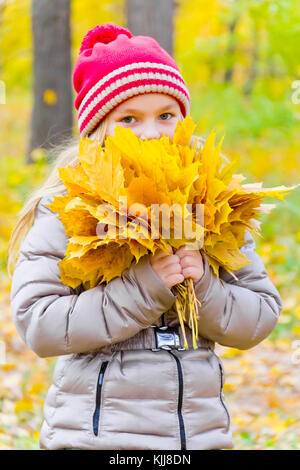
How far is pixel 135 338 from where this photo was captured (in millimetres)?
2053

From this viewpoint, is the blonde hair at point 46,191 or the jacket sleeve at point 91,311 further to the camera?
the blonde hair at point 46,191

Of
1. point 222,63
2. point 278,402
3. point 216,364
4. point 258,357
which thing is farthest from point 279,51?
point 216,364

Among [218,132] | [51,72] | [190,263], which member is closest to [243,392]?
[190,263]

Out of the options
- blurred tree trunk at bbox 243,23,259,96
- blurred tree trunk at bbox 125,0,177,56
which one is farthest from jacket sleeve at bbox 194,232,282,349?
blurred tree trunk at bbox 243,23,259,96

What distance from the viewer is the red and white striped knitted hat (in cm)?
228

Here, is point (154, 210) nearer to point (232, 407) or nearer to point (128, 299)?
point (128, 299)

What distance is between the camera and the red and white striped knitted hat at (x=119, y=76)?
7.47 ft

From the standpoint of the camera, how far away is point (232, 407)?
4.43 m

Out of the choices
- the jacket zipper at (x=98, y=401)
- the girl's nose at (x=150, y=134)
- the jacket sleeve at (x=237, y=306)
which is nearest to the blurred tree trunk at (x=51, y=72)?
the girl's nose at (x=150, y=134)

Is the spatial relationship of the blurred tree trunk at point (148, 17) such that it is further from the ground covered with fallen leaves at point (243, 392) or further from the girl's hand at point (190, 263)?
the girl's hand at point (190, 263)

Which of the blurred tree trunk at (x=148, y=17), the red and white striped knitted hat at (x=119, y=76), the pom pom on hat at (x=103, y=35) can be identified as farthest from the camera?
the blurred tree trunk at (x=148, y=17)

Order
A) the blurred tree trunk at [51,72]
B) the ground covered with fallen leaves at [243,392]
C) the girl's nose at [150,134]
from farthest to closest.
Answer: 1. the blurred tree trunk at [51,72]
2. the ground covered with fallen leaves at [243,392]
3. the girl's nose at [150,134]

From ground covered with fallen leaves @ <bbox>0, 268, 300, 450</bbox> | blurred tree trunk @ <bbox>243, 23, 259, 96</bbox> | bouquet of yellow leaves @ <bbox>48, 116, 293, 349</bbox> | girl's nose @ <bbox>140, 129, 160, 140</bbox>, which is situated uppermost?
blurred tree trunk @ <bbox>243, 23, 259, 96</bbox>

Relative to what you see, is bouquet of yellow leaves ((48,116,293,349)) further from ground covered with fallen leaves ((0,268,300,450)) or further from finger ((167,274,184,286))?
ground covered with fallen leaves ((0,268,300,450))
